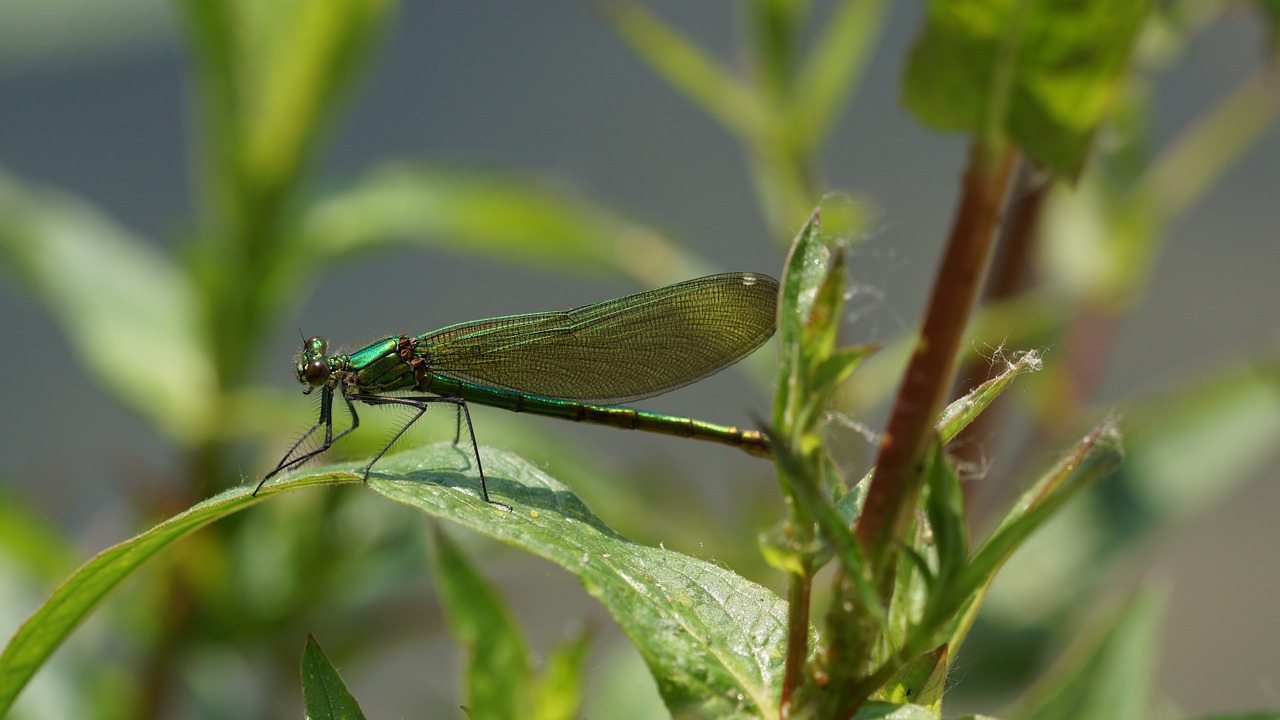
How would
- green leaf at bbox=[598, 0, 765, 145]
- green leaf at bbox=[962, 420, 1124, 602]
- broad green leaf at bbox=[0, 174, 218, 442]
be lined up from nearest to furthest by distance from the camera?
green leaf at bbox=[962, 420, 1124, 602], green leaf at bbox=[598, 0, 765, 145], broad green leaf at bbox=[0, 174, 218, 442]

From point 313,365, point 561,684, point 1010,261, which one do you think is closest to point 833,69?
point 1010,261

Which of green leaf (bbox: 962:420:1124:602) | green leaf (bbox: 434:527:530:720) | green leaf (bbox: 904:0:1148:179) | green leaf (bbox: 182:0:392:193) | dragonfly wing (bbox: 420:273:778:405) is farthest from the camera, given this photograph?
green leaf (bbox: 182:0:392:193)

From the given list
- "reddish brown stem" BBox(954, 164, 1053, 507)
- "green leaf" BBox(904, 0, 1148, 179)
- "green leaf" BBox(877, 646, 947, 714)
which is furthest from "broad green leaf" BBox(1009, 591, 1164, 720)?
"green leaf" BBox(904, 0, 1148, 179)

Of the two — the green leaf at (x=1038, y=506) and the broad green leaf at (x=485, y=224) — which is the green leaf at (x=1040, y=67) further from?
the broad green leaf at (x=485, y=224)

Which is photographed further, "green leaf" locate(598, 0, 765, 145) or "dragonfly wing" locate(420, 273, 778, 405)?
"green leaf" locate(598, 0, 765, 145)

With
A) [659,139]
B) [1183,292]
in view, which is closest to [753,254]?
[659,139]

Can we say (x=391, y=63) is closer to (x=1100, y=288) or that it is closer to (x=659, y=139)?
(x=659, y=139)

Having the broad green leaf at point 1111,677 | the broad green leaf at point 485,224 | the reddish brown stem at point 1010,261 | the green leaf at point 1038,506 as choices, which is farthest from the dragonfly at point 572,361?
the green leaf at point 1038,506

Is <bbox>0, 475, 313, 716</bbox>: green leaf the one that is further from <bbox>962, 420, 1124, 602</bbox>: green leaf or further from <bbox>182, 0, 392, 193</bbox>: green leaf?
<bbox>182, 0, 392, 193</bbox>: green leaf
